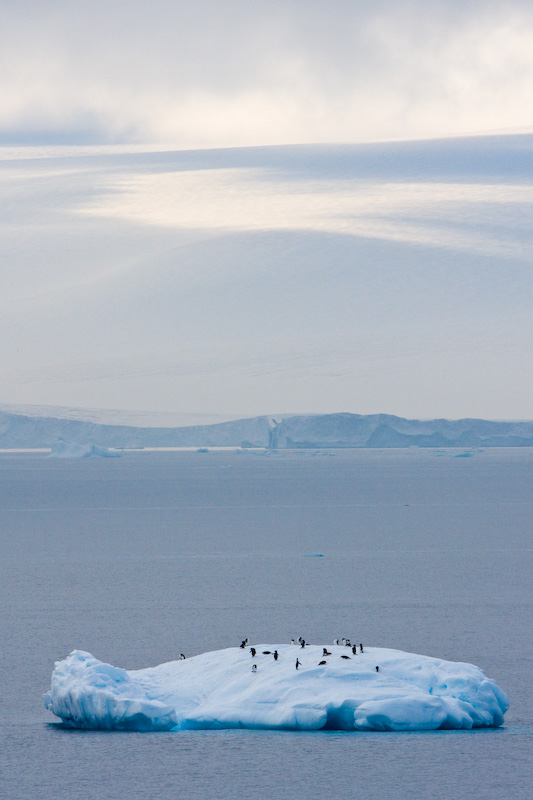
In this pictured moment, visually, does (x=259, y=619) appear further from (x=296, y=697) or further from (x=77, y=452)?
(x=77, y=452)

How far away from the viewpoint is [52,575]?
30.4 m

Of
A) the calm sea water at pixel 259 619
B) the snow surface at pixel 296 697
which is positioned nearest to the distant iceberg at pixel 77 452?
Answer: the calm sea water at pixel 259 619

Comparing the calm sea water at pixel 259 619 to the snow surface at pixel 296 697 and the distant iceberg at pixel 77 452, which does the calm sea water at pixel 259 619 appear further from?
the distant iceberg at pixel 77 452

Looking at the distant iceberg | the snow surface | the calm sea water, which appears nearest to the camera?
the calm sea water

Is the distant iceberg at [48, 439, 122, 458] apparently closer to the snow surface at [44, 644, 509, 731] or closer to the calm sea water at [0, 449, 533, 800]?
the calm sea water at [0, 449, 533, 800]

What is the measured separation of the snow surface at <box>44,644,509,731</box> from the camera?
41.9 feet

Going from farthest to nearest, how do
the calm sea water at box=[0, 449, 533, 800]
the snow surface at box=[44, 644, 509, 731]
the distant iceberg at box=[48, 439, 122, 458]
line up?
the distant iceberg at box=[48, 439, 122, 458], the snow surface at box=[44, 644, 509, 731], the calm sea water at box=[0, 449, 533, 800]

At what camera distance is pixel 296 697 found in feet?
42.7

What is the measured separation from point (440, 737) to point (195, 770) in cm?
276

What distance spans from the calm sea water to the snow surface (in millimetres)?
176

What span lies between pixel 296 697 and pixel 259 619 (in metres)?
9.27

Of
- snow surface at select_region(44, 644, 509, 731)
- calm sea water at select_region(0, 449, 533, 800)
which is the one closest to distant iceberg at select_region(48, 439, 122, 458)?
calm sea water at select_region(0, 449, 533, 800)

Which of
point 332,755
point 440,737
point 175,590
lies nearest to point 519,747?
point 440,737

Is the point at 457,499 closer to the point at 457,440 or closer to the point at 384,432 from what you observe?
the point at 384,432
